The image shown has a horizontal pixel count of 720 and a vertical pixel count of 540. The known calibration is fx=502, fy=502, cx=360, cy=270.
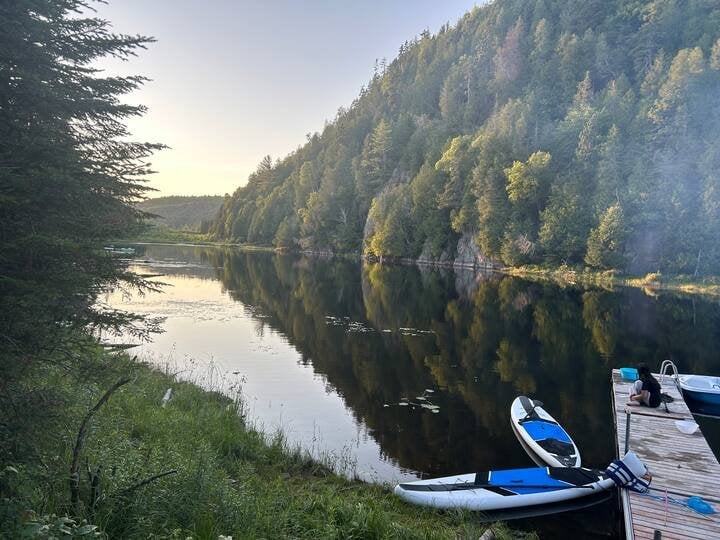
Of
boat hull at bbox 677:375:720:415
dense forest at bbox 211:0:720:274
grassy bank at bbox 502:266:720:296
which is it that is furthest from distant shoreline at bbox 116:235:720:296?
boat hull at bbox 677:375:720:415

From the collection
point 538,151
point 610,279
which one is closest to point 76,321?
point 610,279

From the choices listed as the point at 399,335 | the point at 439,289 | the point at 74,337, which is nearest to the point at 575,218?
the point at 439,289

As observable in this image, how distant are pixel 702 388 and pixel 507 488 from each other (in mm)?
11790

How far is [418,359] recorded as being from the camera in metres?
23.3

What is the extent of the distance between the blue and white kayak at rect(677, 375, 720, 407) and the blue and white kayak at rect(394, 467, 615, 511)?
9.70 m

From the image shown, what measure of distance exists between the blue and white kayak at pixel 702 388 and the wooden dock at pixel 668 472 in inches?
60.7

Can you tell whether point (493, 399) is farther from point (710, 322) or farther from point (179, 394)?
point (710, 322)

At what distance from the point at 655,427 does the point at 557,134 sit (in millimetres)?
76170

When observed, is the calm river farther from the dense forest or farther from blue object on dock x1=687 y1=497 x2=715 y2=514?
the dense forest

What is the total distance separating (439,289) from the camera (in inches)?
2057

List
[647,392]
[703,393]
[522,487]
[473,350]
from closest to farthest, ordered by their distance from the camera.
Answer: [522,487]
[647,392]
[703,393]
[473,350]

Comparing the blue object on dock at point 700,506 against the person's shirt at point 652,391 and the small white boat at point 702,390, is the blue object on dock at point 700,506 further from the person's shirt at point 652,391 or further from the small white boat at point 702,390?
the small white boat at point 702,390

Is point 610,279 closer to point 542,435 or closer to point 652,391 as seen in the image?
point 652,391

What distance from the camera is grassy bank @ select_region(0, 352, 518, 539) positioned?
19.1 ft
